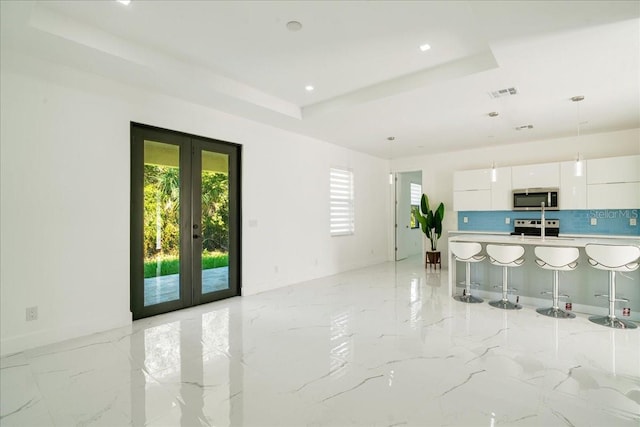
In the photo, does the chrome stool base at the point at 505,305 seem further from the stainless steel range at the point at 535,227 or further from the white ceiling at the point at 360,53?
the white ceiling at the point at 360,53

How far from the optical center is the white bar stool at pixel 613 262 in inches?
143

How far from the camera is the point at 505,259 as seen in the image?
441 centimetres

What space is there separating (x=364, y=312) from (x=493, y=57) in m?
3.23

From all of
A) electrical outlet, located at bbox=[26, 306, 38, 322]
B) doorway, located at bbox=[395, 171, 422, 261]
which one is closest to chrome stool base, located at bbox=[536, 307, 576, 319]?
doorway, located at bbox=[395, 171, 422, 261]

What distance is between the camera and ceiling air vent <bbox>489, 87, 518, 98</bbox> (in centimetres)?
395

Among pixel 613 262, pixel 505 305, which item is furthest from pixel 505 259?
pixel 613 262

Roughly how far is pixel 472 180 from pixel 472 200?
43 cm

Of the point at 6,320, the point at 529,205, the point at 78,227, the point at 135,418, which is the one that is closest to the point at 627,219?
the point at 529,205

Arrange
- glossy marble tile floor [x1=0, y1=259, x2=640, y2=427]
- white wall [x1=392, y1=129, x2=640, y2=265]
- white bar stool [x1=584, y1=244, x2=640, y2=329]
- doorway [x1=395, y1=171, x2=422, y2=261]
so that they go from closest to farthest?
1. glossy marble tile floor [x1=0, y1=259, x2=640, y2=427]
2. white bar stool [x1=584, y1=244, x2=640, y2=329]
3. white wall [x1=392, y1=129, x2=640, y2=265]
4. doorway [x1=395, y1=171, x2=422, y2=261]

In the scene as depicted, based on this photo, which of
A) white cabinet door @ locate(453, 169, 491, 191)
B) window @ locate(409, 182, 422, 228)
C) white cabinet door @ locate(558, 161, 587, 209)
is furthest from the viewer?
window @ locate(409, 182, 422, 228)

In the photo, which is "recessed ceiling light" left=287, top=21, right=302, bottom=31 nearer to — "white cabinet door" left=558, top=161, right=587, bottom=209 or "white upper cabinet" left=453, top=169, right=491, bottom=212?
"white upper cabinet" left=453, top=169, right=491, bottom=212

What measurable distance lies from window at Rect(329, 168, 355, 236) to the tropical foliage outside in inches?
106

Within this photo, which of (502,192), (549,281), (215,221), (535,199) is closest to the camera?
(549,281)

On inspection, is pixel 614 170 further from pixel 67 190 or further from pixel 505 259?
pixel 67 190
